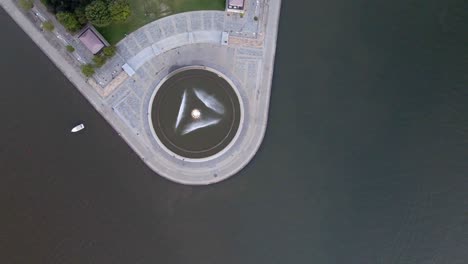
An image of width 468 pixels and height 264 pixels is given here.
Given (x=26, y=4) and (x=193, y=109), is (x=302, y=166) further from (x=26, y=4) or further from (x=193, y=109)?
(x=26, y=4)

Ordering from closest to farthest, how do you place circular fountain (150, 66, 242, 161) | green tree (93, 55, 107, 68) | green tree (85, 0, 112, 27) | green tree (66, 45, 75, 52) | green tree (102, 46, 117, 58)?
green tree (85, 0, 112, 27), green tree (102, 46, 117, 58), green tree (93, 55, 107, 68), green tree (66, 45, 75, 52), circular fountain (150, 66, 242, 161)

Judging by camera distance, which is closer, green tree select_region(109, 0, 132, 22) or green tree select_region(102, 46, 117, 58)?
green tree select_region(109, 0, 132, 22)

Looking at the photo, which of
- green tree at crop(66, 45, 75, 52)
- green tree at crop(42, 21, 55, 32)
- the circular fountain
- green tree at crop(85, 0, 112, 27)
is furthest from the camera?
the circular fountain

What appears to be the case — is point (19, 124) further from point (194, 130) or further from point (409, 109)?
point (409, 109)

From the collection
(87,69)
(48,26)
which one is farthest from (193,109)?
(48,26)

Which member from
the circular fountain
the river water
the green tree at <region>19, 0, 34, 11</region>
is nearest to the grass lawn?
the circular fountain

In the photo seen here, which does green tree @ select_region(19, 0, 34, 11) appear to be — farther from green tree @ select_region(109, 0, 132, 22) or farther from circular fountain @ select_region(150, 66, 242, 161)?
circular fountain @ select_region(150, 66, 242, 161)

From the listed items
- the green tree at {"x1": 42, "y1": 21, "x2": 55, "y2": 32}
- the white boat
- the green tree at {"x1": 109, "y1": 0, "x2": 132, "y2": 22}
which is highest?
the green tree at {"x1": 42, "y1": 21, "x2": 55, "y2": 32}

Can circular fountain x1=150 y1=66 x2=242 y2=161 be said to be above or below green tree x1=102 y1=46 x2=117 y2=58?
below

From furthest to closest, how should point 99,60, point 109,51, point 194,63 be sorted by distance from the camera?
point 194,63 < point 99,60 < point 109,51
